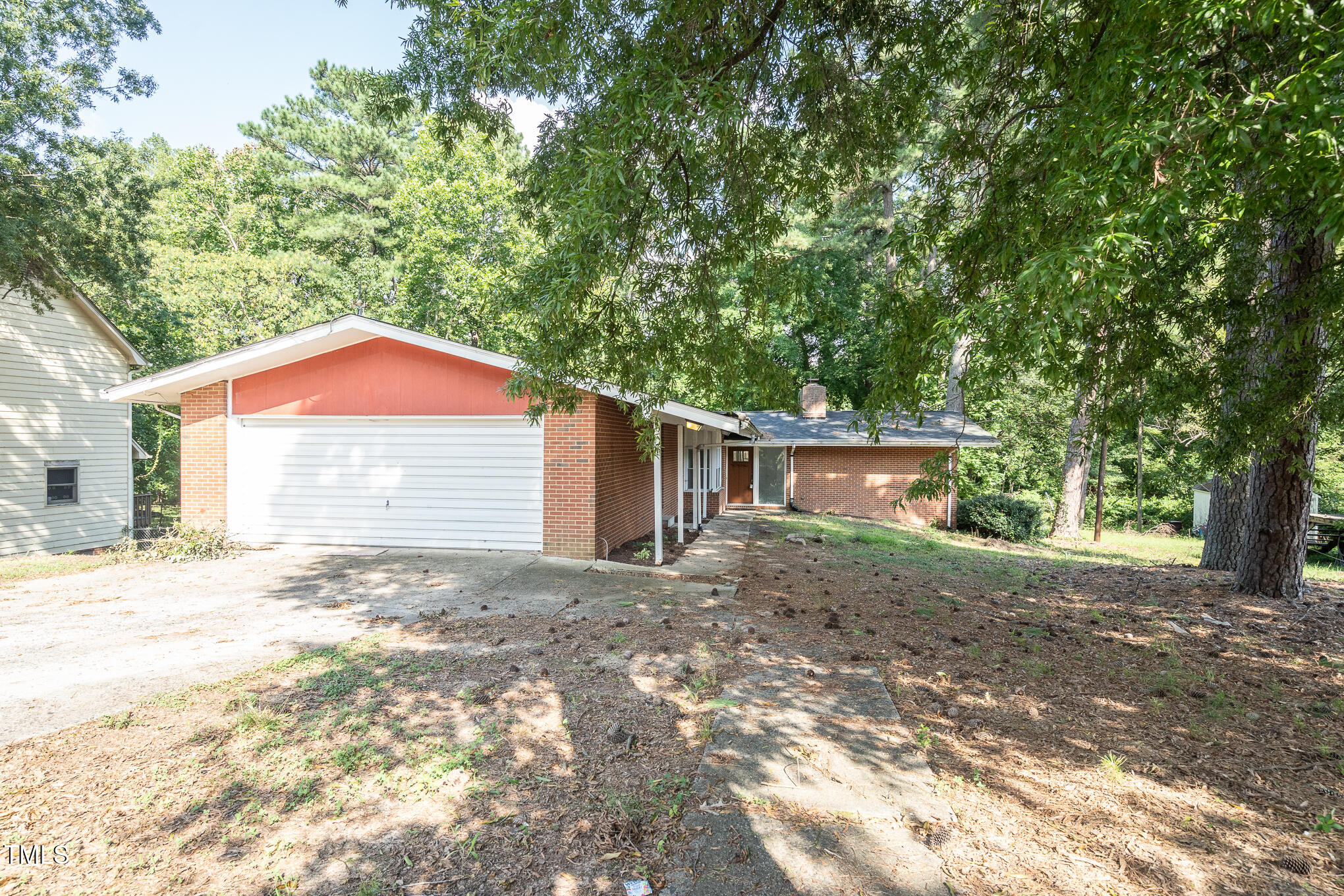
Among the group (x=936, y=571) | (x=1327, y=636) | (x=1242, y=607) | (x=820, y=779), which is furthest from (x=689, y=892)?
(x=936, y=571)

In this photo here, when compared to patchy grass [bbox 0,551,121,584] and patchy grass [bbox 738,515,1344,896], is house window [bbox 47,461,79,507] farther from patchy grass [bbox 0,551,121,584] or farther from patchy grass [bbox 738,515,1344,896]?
patchy grass [bbox 738,515,1344,896]

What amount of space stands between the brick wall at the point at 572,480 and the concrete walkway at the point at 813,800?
5.20m

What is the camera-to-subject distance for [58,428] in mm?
12867

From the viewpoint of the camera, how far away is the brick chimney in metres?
21.4

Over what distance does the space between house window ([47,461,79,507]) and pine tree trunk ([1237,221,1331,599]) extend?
1868cm

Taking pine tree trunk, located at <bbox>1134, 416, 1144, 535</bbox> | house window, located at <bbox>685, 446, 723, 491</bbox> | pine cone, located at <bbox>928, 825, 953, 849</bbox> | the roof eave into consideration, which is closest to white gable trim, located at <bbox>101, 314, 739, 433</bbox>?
the roof eave

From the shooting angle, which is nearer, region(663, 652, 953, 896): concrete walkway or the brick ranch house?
region(663, 652, 953, 896): concrete walkway

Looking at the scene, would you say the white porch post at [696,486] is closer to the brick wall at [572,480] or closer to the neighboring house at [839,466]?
the neighboring house at [839,466]

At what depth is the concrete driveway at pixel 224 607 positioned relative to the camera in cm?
458

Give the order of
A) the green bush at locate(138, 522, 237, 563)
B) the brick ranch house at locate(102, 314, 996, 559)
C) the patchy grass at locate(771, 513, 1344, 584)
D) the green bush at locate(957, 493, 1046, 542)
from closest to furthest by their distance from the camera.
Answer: the green bush at locate(138, 522, 237, 563)
the brick ranch house at locate(102, 314, 996, 559)
the patchy grass at locate(771, 513, 1344, 584)
the green bush at locate(957, 493, 1046, 542)

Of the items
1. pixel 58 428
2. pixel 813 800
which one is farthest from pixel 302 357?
pixel 813 800

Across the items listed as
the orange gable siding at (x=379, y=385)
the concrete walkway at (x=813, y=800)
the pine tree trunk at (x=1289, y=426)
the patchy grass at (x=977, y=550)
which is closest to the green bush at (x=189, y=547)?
the orange gable siding at (x=379, y=385)

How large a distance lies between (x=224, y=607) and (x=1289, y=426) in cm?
1030

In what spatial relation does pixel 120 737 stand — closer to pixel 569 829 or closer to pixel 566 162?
pixel 569 829
